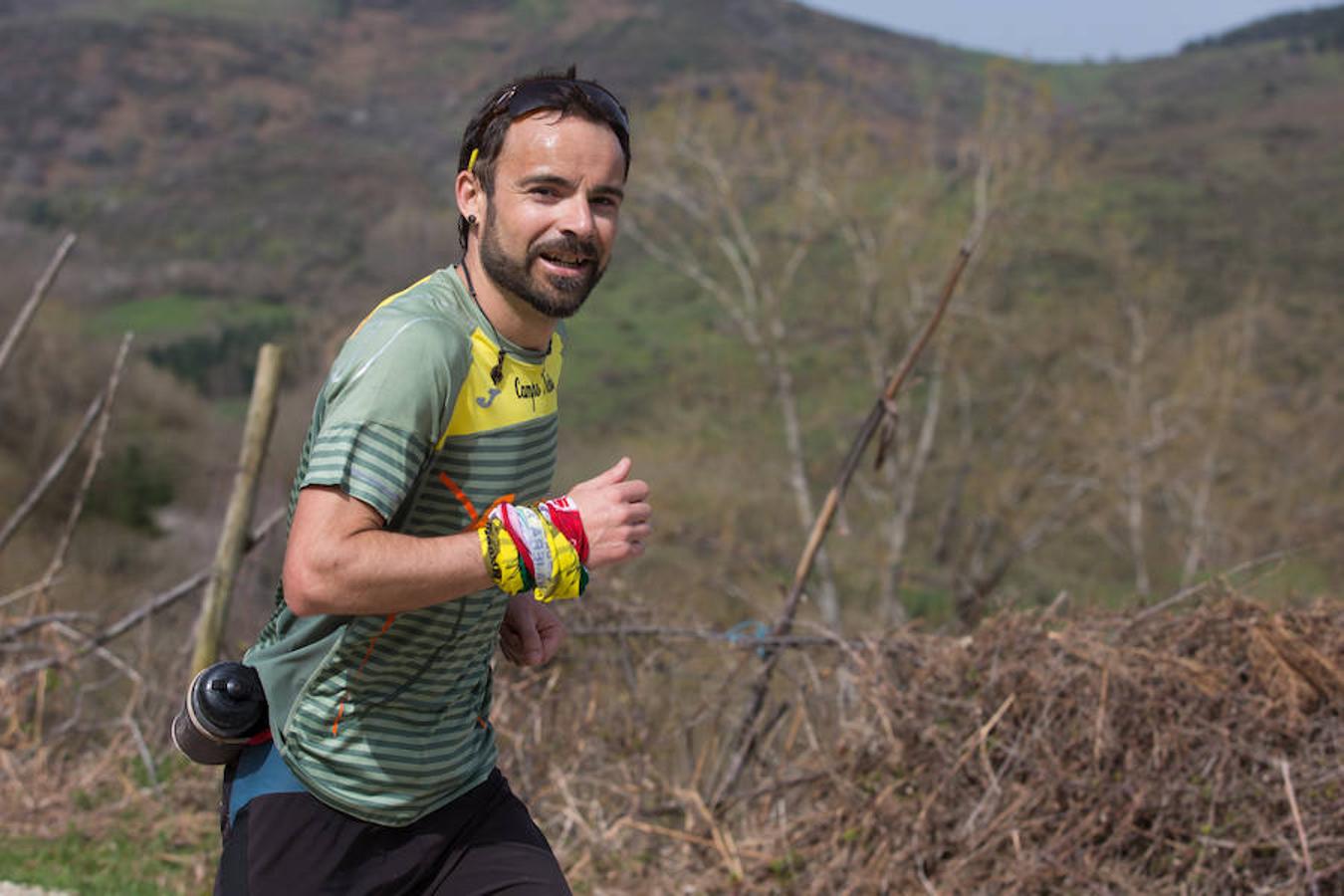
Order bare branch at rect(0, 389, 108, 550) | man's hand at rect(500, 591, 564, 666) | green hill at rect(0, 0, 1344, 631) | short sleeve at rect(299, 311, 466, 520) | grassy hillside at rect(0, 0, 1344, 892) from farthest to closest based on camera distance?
green hill at rect(0, 0, 1344, 631) → bare branch at rect(0, 389, 108, 550) → grassy hillside at rect(0, 0, 1344, 892) → man's hand at rect(500, 591, 564, 666) → short sleeve at rect(299, 311, 466, 520)

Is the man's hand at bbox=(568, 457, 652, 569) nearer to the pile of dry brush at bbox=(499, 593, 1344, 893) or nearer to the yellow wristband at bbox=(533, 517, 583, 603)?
the yellow wristband at bbox=(533, 517, 583, 603)

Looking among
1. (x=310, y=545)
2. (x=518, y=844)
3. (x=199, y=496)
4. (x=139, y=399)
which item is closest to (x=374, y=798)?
(x=518, y=844)

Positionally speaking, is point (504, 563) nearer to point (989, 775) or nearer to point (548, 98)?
point (548, 98)

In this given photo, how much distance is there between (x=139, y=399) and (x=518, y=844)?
36781mm

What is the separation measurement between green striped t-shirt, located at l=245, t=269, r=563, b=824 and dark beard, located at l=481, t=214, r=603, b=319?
0.24 ft

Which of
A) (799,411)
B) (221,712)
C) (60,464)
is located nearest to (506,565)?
(221,712)

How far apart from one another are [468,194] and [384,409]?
1.93 feet

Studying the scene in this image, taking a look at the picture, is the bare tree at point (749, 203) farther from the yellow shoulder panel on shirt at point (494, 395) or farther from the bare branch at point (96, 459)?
the yellow shoulder panel on shirt at point (494, 395)

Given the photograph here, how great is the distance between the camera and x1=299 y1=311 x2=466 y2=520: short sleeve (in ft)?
5.89

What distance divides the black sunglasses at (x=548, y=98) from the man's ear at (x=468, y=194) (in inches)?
5.1

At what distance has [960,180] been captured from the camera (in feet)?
113

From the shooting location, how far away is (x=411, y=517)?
2.01 m

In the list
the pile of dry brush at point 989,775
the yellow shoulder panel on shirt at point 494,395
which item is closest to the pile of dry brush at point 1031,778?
the pile of dry brush at point 989,775

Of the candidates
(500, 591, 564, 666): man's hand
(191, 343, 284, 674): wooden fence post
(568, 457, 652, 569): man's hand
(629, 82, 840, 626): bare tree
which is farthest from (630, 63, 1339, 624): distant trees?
(568, 457, 652, 569): man's hand
